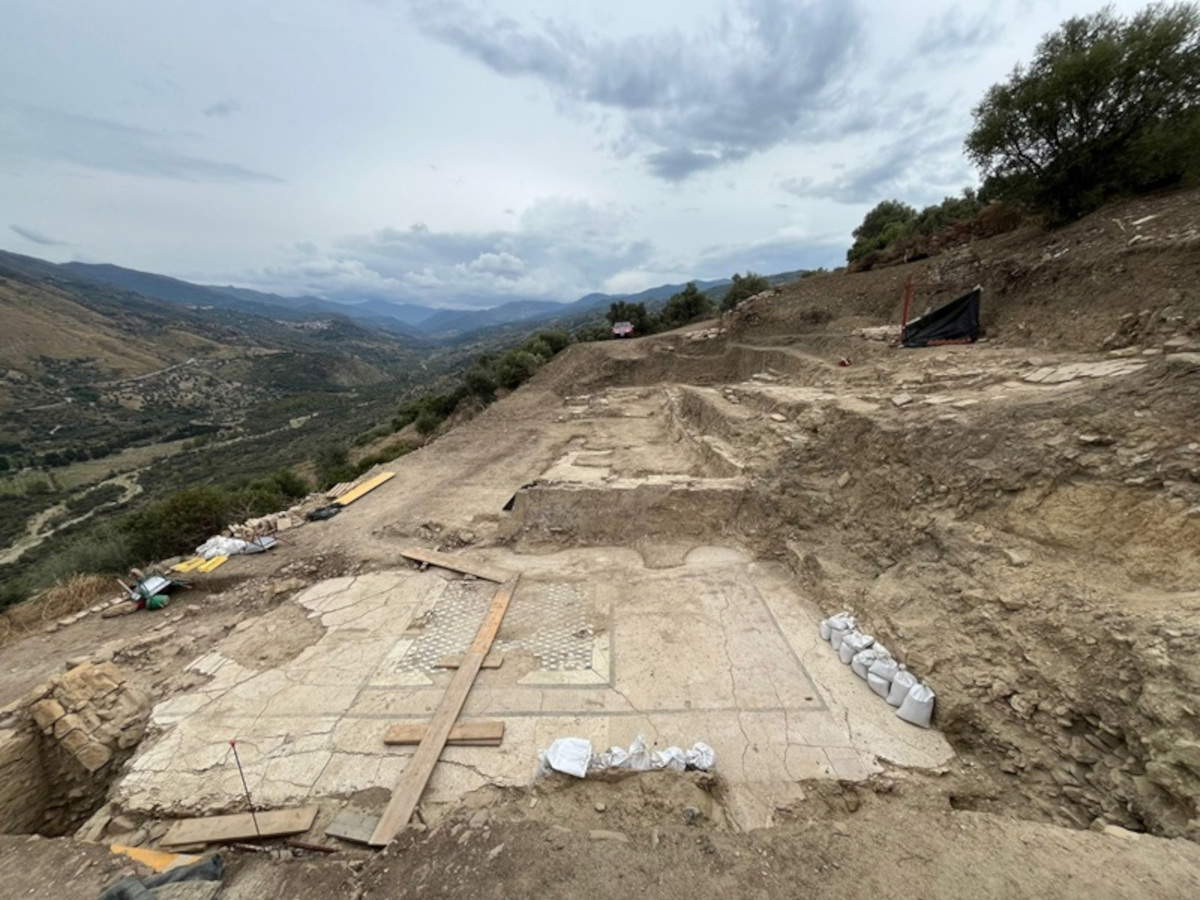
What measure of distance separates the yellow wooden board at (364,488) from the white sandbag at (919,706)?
12.4 metres

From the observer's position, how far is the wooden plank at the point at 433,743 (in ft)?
14.5

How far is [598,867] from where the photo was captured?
3.71 meters

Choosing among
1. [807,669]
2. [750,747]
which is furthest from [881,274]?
[750,747]

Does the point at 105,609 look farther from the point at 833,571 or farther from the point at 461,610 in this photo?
the point at 833,571

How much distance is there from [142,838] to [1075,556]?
10598 millimetres

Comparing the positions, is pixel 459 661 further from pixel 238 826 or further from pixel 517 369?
pixel 517 369

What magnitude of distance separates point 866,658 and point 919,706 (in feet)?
2.61

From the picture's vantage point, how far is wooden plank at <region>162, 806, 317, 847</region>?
438 cm

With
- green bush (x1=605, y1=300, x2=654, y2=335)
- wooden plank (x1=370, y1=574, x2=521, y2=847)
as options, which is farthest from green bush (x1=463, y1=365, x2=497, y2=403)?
wooden plank (x1=370, y1=574, x2=521, y2=847)

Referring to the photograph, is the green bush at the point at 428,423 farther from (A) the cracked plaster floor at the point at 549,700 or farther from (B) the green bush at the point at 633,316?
(A) the cracked plaster floor at the point at 549,700

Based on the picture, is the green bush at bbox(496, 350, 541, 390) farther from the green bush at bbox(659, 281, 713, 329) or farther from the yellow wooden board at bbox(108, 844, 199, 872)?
the yellow wooden board at bbox(108, 844, 199, 872)

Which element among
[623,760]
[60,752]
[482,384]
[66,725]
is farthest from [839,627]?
[482,384]

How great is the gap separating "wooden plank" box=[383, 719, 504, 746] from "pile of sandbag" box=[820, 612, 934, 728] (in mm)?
4688

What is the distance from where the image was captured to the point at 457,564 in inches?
350
